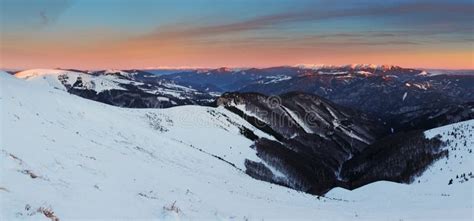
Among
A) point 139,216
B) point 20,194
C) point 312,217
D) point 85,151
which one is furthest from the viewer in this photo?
point 85,151

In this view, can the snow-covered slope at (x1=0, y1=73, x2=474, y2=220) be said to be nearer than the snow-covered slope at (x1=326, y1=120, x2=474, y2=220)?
Yes

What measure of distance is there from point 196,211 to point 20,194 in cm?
854

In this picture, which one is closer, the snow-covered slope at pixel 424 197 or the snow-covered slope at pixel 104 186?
the snow-covered slope at pixel 104 186

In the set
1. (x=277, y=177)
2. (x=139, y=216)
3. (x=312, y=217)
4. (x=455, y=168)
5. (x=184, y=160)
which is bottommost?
(x=277, y=177)

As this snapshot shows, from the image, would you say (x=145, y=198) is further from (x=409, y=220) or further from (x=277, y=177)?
(x=277, y=177)

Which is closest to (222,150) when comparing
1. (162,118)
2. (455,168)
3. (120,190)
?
(162,118)

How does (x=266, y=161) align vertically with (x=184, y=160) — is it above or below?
below

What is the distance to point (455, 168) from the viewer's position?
2936 inches

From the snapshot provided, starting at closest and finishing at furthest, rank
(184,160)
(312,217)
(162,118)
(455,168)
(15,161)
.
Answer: (15,161) → (312,217) → (184,160) → (455,168) → (162,118)

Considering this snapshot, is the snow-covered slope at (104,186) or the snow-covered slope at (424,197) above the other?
the snow-covered slope at (104,186)

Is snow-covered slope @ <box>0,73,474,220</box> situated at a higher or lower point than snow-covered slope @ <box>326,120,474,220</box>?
higher

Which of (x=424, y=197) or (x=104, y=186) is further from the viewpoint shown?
(x=424, y=197)

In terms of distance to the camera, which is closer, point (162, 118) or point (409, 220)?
point (409, 220)

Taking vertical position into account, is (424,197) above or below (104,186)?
below
